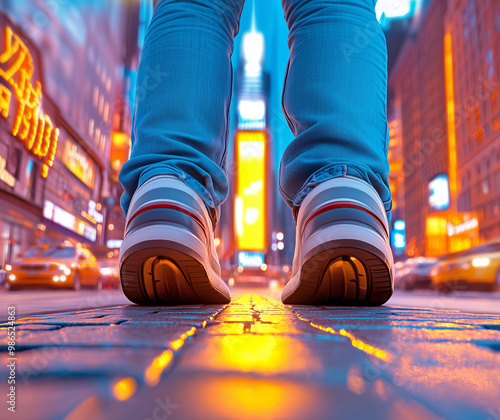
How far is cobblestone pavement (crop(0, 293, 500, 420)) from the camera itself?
21 centimetres

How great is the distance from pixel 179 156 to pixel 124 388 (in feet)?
2.67

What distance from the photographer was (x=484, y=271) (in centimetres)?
688

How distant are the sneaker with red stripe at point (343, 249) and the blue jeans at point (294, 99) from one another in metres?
0.06

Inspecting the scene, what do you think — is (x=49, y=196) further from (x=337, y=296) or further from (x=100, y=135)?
(x=337, y=296)

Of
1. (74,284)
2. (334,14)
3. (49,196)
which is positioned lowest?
(74,284)

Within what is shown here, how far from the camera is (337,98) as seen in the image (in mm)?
1011

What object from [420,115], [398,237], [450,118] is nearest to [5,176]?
[398,237]

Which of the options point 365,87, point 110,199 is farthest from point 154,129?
point 110,199

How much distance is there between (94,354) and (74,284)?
740 centimetres

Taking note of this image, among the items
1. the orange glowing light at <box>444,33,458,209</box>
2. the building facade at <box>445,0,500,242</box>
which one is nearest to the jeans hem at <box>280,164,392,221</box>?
the building facade at <box>445,0,500,242</box>

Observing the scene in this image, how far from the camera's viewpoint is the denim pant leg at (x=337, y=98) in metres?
1.01

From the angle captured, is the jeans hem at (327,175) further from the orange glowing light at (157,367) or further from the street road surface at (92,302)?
the orange glowing light at (157,367)

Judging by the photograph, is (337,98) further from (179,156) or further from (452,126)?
(452,126)

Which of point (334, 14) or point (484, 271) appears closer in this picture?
point (334, 14)
